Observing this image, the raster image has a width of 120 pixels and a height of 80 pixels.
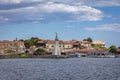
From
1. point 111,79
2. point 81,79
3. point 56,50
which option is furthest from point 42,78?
point 56,50

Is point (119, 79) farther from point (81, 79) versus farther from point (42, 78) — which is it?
point (42, 78)

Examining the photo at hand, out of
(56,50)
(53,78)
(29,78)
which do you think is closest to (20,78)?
(29,78)

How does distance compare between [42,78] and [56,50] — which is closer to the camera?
[42,78]

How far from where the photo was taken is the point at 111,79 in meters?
54.4

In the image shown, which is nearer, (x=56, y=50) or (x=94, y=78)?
(x=94, y=78)

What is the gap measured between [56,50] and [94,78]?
130m

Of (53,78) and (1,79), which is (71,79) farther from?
(1,79)

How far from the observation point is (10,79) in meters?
54.0

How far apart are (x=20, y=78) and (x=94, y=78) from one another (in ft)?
34.7

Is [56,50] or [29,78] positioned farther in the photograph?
[56,50]

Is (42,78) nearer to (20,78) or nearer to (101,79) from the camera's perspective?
(20,78)

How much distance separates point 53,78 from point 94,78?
19.2 feet

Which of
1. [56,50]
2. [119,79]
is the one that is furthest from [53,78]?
[56,50]

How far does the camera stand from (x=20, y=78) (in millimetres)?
56188
